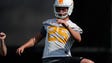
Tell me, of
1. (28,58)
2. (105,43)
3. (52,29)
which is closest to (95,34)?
(105,43)

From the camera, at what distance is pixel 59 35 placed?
31.8 feet

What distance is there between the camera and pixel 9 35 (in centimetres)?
1358

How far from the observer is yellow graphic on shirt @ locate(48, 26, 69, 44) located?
969 centimetres

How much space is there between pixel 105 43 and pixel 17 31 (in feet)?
5.19

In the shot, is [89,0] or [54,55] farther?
[89,0]

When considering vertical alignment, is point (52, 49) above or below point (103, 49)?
above

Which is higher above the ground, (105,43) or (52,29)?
(52,29)

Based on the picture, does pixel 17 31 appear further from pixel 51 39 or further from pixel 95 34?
pixel 51 39

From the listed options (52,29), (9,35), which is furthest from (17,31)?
(52,29)

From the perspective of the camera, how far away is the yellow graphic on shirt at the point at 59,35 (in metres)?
9.69

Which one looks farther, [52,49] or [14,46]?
[14,46]

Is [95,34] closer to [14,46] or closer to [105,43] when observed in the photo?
[105,43]

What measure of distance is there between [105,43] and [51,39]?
4276mm

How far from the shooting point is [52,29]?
9.76m
